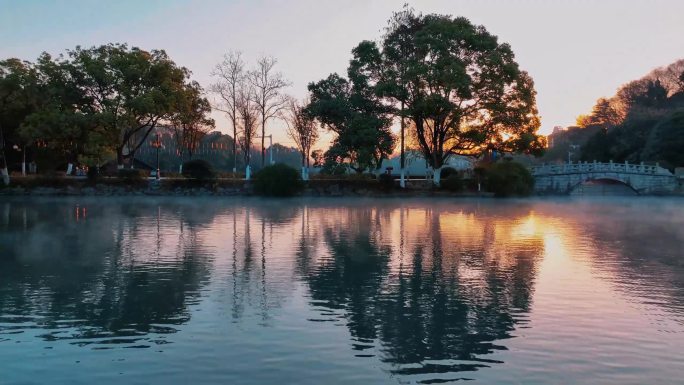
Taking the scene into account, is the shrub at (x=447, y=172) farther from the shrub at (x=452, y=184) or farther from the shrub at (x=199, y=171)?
the shrub at (x=199, y=171)

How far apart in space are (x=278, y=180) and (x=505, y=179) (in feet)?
69.5

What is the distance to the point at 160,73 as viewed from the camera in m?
58.9

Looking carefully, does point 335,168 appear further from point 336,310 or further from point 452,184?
point 336,310

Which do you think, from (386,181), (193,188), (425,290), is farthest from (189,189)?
(425,290)

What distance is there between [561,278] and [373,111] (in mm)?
48658

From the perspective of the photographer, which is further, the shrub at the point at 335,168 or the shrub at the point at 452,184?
the shrub at the point at 452,184

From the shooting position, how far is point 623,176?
2968 inches

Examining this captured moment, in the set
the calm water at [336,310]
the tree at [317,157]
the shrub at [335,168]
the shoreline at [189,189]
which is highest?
the tree at [317,157]

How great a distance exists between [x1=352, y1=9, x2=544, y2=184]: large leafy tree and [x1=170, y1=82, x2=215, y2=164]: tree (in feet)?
59.2

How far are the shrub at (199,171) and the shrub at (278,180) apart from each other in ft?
16.5

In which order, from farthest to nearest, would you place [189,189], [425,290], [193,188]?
[193,188] < [189,189] < [425,290]

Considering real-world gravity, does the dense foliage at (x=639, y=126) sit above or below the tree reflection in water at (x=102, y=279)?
above

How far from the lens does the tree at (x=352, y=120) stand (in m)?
59.4

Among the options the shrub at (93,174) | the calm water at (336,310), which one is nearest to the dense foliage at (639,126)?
the shrub at (93,174)
